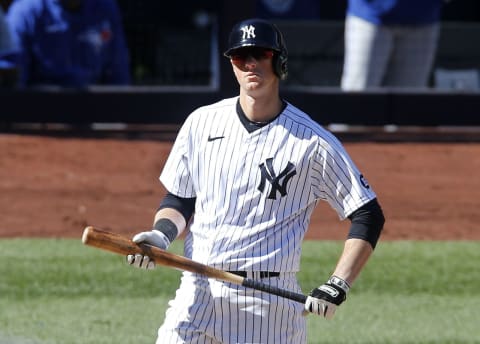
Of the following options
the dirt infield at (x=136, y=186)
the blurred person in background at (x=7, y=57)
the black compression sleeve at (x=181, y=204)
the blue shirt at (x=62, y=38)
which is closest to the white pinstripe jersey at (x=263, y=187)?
the black compression sleeve at (x=181, y=204)

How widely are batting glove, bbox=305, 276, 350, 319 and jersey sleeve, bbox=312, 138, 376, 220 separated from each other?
0.31 m

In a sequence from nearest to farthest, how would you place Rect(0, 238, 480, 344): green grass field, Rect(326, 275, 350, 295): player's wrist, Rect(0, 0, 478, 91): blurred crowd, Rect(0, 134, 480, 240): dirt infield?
1. Rect(326, 275, 350, 295): player's wrist
2. Rect(0, 238, 480, 344): green grass field
3. Rect(0, 134, 480, 240): dirt infield
4. Rect(0, 0, 478, 91): blurred crowd

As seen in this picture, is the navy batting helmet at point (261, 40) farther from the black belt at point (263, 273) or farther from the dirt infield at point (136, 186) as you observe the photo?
the dirt infield at point (136, 186)

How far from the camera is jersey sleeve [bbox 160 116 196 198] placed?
13.8 feet

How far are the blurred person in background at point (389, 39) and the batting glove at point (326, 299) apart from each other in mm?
6724

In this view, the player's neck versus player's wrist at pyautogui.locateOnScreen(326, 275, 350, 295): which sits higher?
the player's neck

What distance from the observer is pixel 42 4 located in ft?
36.2

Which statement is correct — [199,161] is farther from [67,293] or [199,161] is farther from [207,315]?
[67,293]

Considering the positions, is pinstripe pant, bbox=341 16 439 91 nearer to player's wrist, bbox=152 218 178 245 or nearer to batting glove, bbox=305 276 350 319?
player's wrist, bbox=152 218 178 245

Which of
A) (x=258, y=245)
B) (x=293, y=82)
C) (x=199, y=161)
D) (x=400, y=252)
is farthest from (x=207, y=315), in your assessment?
(x=293, y=82)

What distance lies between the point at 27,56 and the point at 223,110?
23.8 ft

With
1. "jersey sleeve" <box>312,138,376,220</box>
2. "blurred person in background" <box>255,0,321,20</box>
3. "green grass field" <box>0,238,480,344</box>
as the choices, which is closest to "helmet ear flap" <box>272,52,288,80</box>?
"jersey sleeve" <box>312,138,376,220</box>

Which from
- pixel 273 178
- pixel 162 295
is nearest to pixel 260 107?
pixel 273 178

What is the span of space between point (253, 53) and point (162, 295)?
345cm
